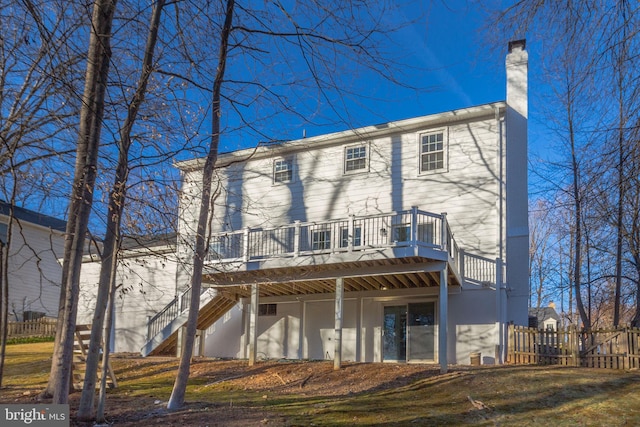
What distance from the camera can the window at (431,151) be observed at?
59.3 ft

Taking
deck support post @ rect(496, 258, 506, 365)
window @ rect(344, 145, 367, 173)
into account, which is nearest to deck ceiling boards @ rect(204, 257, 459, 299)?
deck support post @ rect(496, 258, 506, 365)

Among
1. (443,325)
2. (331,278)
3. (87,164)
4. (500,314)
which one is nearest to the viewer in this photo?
(87,164)

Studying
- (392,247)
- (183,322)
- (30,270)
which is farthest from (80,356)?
(30,270)

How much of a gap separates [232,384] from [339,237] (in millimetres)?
5511

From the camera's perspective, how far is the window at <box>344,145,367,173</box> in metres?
19.3

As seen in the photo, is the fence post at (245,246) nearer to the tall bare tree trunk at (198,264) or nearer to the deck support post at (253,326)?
the deck support post at (253,326)

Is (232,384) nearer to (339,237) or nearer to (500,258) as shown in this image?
(339,237)

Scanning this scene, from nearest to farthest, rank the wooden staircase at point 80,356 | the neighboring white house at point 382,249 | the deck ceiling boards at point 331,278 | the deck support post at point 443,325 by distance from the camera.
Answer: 1. the wooden staircase at point 80,356
2. the deck support post at point 443,325
3. the deck ceiling boards at point 331,278
4. the neighboring white house at point 382,249

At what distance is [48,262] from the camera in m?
30.7

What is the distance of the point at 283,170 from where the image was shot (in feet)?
68.0

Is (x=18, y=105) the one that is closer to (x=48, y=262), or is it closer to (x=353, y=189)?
(x=353, y=189)

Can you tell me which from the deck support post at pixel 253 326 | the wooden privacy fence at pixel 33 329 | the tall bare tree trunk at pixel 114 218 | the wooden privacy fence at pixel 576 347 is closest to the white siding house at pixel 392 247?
the deck support post at pixel 253 326

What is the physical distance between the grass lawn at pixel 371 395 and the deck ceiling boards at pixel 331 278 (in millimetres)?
2285

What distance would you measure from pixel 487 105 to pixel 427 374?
26.6 feet
